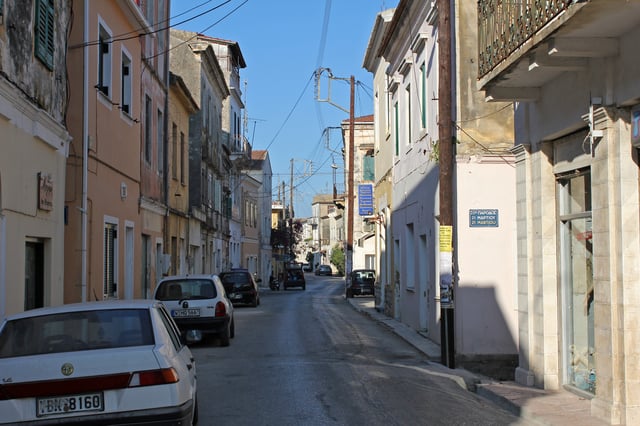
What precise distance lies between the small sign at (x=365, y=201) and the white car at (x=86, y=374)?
25015 mm

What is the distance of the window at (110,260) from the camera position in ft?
52.5

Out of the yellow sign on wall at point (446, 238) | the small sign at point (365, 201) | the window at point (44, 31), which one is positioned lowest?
the yellow sign on wall at point (446, 238)

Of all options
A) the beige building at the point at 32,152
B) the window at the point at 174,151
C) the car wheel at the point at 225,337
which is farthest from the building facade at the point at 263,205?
the beige building at the point at 32,152

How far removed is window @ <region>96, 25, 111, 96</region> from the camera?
15.7 m

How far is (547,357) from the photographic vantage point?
9.98 meters

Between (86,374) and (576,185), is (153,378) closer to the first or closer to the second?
(86,374)

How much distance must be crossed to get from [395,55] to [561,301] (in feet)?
42.3

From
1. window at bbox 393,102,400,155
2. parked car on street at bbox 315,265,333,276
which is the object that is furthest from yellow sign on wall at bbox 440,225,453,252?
parked car on street at bbox 315,265,333,276

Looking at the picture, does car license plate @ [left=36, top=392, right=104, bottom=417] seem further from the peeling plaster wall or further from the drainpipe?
the peeling plaster wall

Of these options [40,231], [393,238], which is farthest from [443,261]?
[393,238]

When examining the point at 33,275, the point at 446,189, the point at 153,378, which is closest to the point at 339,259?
the point at 446,189

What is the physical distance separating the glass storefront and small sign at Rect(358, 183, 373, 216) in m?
21.2

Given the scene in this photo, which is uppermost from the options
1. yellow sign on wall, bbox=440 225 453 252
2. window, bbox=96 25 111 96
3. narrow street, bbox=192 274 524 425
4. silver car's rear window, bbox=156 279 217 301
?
window, bbox=96 25 111 96

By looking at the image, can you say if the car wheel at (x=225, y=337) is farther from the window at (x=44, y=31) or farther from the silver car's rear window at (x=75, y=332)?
the silver car's rear window at (x=75, y=332)
